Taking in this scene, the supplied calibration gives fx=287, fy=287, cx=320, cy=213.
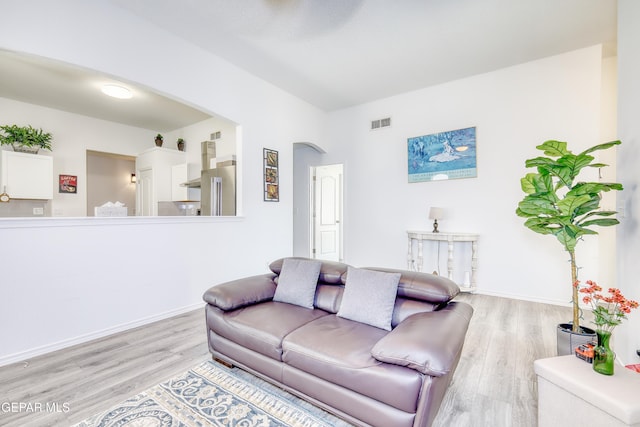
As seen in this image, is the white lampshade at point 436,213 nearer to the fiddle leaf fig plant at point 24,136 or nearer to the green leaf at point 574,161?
the green leaf at point 574,161

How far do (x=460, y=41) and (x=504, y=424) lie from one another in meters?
3.71

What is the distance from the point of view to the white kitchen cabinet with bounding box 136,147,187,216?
5.52 metres

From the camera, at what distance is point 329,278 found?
244 centimetres

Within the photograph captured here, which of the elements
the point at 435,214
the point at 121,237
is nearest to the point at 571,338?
the point at 435,214

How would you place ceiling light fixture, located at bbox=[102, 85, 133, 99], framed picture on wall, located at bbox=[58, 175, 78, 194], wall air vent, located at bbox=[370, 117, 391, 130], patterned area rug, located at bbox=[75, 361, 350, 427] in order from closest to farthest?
patterned area rug, located at bbox=[75, 361, 350, 427] < ceiling light fixture, located at bbox=[102, 85, 133, 99] < framed picture on wall, located at bbox=[58, 175, 78, 194] < wall air vent, located at bbox=[370, 117, 391, 130]

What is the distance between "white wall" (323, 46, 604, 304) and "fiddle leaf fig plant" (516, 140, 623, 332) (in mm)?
1971

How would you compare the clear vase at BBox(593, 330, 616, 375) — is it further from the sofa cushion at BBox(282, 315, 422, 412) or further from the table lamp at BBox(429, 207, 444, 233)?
the table lamp at BBox(429, 207, 444, 233)

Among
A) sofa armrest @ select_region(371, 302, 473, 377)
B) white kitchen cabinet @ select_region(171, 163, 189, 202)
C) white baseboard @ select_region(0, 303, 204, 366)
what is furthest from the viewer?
white kitchen cabinet @ select_region(171, 163, 189, 202)

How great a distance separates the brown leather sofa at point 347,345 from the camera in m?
1.38

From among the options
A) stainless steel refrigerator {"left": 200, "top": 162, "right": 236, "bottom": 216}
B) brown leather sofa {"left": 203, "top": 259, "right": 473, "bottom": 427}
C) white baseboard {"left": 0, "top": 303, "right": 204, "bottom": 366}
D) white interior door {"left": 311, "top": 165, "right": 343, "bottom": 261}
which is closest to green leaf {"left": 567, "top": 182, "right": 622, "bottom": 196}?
brown leather sofa {"left": 203, "top": 259, "right": 473, "bottom": 427}

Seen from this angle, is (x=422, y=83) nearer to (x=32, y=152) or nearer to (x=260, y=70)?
(x=260, y=70)

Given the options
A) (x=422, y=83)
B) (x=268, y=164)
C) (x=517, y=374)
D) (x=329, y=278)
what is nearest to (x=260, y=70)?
(x=268, y=164)

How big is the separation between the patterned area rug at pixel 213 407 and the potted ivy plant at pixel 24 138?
4689mm

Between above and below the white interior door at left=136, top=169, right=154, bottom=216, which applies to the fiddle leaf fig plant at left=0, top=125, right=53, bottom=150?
above
